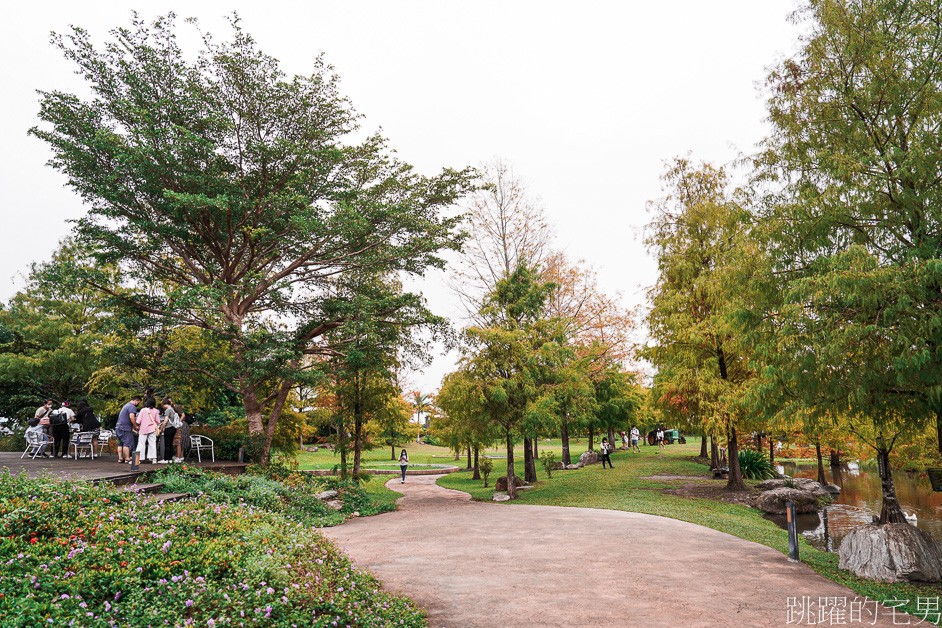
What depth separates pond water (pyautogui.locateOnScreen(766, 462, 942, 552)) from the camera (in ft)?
42.3

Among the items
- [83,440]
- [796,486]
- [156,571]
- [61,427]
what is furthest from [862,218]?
[61,427]

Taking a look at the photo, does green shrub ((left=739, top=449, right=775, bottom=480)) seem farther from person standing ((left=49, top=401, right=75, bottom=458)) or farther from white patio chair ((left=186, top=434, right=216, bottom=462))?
person standing ((left=49, top=401, right=75, bottom=458))

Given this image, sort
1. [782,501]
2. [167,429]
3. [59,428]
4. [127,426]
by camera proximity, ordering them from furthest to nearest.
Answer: [59,428] < [167,429] < [782,501] < [127,426]

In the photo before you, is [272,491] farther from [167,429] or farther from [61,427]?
[61,427]

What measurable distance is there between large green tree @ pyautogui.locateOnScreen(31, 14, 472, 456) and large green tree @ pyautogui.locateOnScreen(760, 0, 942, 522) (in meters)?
11.4

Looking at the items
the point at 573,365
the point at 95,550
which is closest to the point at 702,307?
the point at 573,365

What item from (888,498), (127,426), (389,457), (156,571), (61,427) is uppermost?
(127,426)

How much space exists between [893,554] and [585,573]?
16.9 ft

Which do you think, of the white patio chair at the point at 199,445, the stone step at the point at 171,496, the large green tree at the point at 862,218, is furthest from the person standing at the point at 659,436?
the stone step at the point at 171,496

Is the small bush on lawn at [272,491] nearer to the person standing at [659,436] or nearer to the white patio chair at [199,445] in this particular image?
the white patio chair at [199,445]

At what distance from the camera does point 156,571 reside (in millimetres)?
4738

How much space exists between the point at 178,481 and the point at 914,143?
14.8m

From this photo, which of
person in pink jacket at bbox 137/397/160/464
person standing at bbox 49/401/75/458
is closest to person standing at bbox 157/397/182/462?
person in pink jacket at bbox 137/397/160/464

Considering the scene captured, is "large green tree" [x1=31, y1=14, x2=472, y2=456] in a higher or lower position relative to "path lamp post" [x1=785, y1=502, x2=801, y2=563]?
higher
